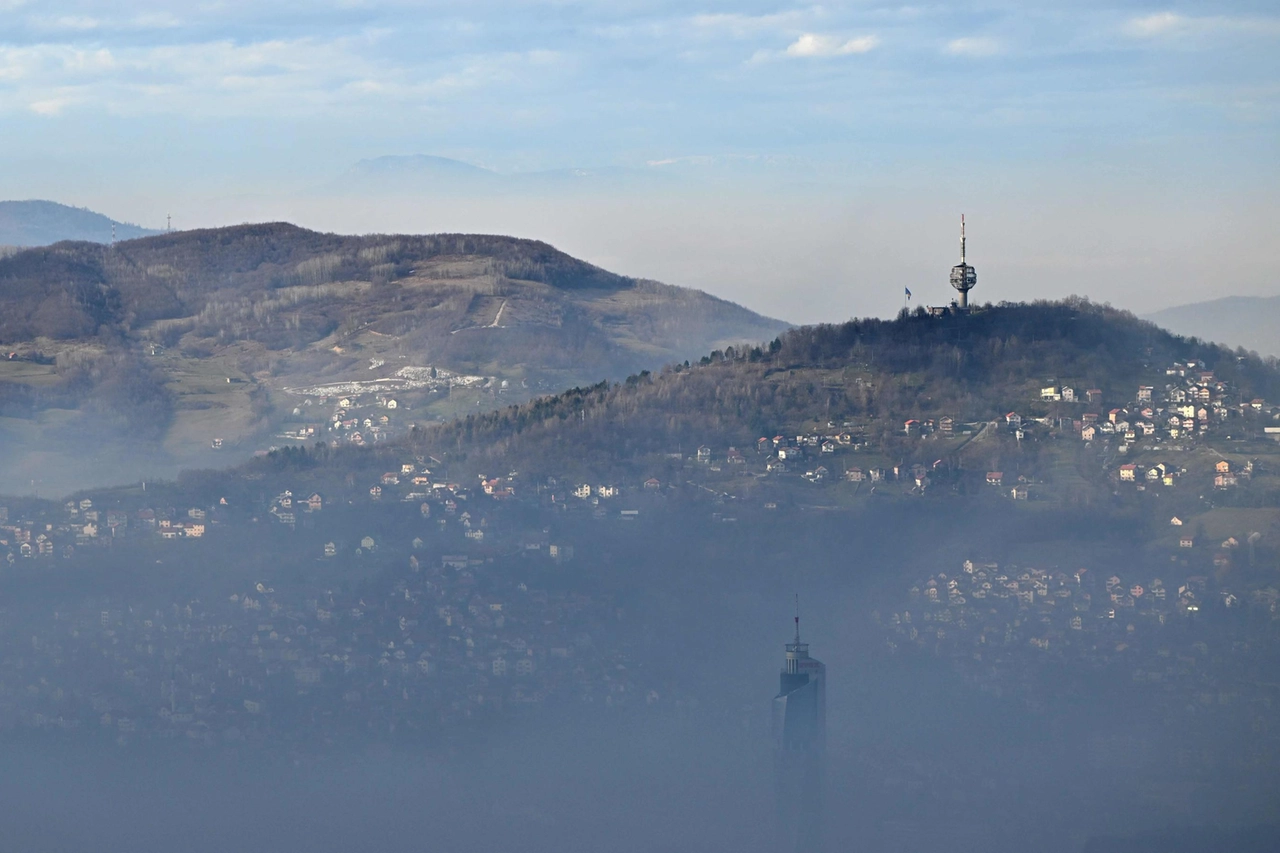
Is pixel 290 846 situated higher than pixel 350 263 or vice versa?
pixel 350 263

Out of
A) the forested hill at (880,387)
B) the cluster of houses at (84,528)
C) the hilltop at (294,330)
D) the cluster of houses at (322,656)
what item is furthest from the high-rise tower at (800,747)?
the hilltop at (294,330)

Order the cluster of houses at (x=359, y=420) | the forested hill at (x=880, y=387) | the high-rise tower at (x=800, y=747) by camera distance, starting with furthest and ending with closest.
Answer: the cluster of houses at (x=359, y=420), the forested hill at (x=880, y=387), the high-rise tower at (x=800, y=747)

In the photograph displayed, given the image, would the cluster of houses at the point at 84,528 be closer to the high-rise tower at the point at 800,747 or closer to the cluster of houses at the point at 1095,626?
the high-rise tower at the point at 800,747

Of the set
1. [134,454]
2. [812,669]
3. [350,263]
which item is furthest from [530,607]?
[350,263]

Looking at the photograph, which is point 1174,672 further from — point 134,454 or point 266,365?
point 266,365

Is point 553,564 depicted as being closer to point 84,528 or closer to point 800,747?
point 800,747

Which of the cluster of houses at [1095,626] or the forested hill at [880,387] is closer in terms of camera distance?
the cluster of houses at [1095,626]

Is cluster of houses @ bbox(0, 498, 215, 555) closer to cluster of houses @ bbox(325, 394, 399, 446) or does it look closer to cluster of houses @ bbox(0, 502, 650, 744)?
cluster of houses @ bbox(0, 502, 650, 744)
